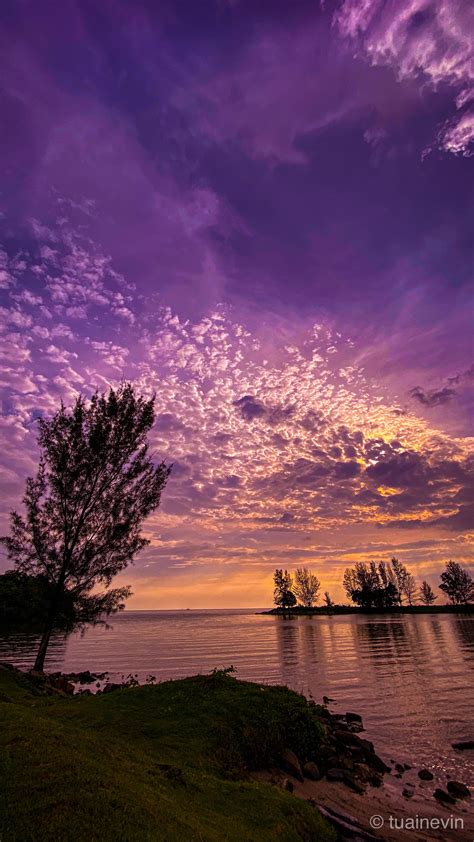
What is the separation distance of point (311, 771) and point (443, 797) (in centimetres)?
408

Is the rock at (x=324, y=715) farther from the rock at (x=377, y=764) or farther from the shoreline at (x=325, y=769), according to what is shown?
the rock at (x=377, y=764)

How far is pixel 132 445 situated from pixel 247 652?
3456 centimetres

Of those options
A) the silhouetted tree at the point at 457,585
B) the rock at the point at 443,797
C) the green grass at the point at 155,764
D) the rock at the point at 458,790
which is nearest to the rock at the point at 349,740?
the green grass at the point at 155,764

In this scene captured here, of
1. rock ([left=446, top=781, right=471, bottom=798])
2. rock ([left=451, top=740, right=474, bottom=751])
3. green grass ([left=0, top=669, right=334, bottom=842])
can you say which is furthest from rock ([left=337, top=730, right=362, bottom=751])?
rock ([left=451, top=740, right=474, bottom=751])

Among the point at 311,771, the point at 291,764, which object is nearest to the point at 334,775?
the point at 311,771

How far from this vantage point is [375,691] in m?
28.4

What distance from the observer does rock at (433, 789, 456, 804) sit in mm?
12984

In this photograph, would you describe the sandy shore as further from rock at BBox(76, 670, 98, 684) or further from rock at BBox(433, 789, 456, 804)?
rock at BBox(76, 670, 98, 684)

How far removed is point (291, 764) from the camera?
1361 cm

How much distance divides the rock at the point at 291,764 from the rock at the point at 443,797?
4253 mm

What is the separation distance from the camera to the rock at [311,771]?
13461mm

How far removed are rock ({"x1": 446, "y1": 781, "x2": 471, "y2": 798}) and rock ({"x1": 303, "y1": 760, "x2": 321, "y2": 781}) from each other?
4259mm

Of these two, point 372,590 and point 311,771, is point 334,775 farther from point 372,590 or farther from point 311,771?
point 372,590

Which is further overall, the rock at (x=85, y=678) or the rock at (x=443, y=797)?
the rock at (x=85, y=678)
